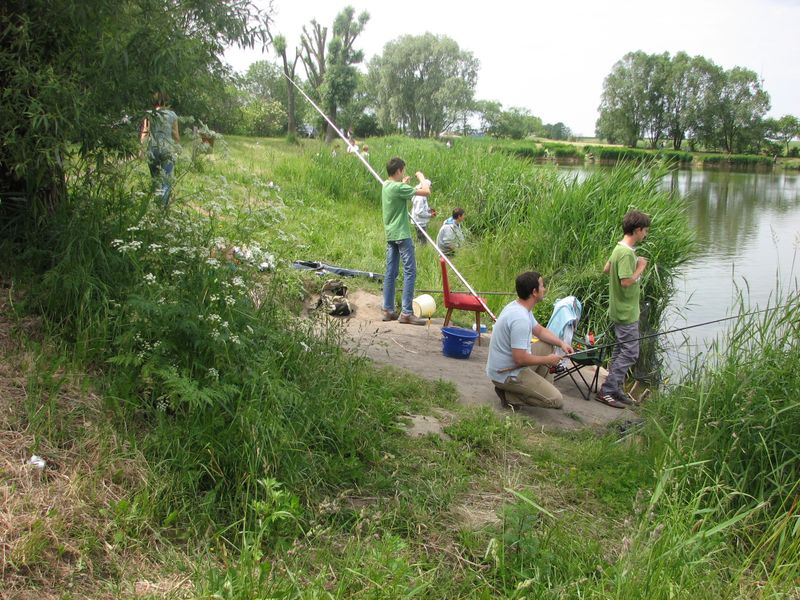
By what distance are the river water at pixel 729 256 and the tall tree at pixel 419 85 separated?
25.7m

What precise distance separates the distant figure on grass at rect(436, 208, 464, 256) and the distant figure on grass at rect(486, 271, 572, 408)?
6055mm

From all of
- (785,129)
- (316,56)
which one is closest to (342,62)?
(316,56)

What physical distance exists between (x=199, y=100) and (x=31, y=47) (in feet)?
4.11

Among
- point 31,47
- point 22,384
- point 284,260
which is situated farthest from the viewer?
point 284,260

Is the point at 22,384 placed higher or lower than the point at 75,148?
lower

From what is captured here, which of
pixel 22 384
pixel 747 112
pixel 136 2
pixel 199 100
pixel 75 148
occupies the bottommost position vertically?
pixel 22 384

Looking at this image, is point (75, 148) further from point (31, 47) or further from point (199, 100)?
point (199, 100)

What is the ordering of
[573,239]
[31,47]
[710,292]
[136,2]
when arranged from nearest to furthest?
[31,47] → [136,2] → [573,239] → [710,292]

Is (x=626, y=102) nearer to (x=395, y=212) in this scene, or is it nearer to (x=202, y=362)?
(x=395, y=212)

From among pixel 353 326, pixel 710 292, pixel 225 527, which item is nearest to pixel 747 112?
pixel 710 292

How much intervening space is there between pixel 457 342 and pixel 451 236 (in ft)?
16.2

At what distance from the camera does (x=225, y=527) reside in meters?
3.29

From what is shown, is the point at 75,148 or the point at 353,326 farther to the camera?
the point at 353,326

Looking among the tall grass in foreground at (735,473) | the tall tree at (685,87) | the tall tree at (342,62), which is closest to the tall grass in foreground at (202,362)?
the tall grass in foreground at (735,473)
